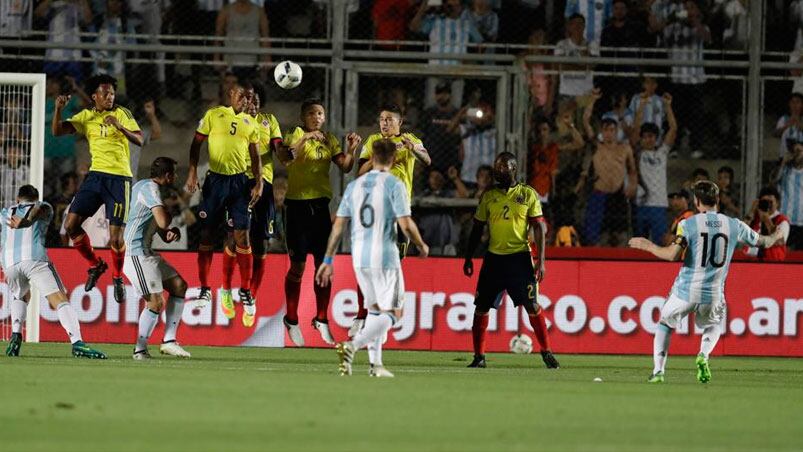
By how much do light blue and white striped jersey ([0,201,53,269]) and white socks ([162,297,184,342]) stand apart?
1.41 meters

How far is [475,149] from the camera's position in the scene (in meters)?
20.2

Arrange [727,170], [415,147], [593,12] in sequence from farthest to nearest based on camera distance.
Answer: [593,12]
[727,170]
[415,147]

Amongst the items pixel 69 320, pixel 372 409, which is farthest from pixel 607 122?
pixel 372 409

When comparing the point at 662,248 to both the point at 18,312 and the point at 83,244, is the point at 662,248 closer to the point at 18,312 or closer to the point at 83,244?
the point at 83,244

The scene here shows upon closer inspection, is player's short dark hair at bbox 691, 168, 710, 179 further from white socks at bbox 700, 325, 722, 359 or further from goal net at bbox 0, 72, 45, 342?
goal net at bbox 0, 72, 45, 342

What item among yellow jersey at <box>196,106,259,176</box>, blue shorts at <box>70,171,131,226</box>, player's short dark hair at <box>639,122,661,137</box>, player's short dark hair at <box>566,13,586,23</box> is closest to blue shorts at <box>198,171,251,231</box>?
yellow jersey at <box>196,106,259,176</box>

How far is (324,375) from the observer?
1327 centimetres

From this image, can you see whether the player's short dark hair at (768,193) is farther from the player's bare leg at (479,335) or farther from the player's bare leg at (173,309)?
the player's bare leg at (173,309)

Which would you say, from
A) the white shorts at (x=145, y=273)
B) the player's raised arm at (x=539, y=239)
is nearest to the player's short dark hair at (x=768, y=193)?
the player's raised arm at (x=539, y=239)

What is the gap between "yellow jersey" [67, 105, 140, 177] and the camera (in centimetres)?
1648

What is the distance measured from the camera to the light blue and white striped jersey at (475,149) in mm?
20141

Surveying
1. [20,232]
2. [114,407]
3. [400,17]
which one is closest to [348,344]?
[114,407]

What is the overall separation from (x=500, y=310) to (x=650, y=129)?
11.2ft

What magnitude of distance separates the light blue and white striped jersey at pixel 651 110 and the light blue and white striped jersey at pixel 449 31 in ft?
7.66
